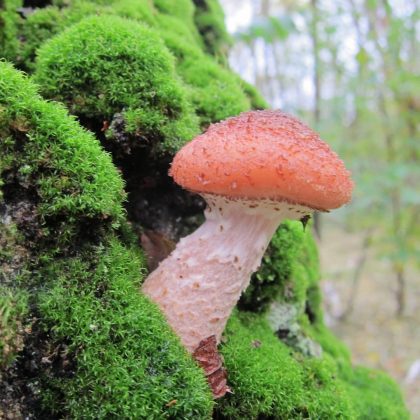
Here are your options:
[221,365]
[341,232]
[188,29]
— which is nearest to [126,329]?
[221,365]

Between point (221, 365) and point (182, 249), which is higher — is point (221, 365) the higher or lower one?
the lower one

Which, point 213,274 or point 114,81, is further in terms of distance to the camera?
point 114,81

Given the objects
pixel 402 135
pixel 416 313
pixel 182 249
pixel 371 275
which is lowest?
pixel 371 275

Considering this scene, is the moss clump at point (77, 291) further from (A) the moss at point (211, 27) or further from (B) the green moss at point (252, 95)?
(A) the moss at point (211, 27)

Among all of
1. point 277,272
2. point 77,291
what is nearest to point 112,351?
point 77,291

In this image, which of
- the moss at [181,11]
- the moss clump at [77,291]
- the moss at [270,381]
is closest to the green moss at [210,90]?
the moss at [181,11]

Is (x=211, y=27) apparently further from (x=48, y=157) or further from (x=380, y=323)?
(x=380, y=323)

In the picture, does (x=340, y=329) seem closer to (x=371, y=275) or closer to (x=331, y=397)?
(x=371, y=275)
